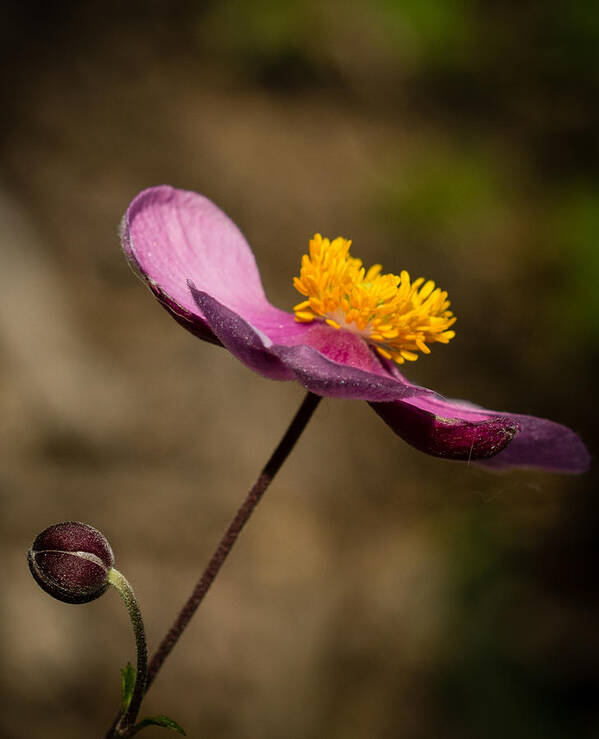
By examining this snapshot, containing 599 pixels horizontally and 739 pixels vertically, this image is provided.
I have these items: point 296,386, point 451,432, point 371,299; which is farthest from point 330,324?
point 296,386

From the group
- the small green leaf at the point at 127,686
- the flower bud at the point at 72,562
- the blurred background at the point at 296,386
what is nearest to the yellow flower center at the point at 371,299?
the flower bud at the point at 72,562

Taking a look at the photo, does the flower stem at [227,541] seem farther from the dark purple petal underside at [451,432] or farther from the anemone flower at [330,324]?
the dark purple petal underside at [451,432]

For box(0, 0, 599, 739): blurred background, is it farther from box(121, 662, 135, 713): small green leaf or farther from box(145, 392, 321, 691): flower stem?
box(145, 392, 321, 691): flower stem

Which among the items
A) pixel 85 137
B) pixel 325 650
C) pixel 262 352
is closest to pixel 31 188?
pixel 85 137

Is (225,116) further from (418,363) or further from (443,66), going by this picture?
(418,363)

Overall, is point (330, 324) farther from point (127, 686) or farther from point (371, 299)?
point (127, 686)

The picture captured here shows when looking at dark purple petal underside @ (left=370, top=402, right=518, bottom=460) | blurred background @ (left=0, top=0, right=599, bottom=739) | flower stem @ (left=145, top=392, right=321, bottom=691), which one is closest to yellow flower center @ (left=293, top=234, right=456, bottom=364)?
dark purple petal underside @ (left=370, top=402, right=518, bottom=460)
